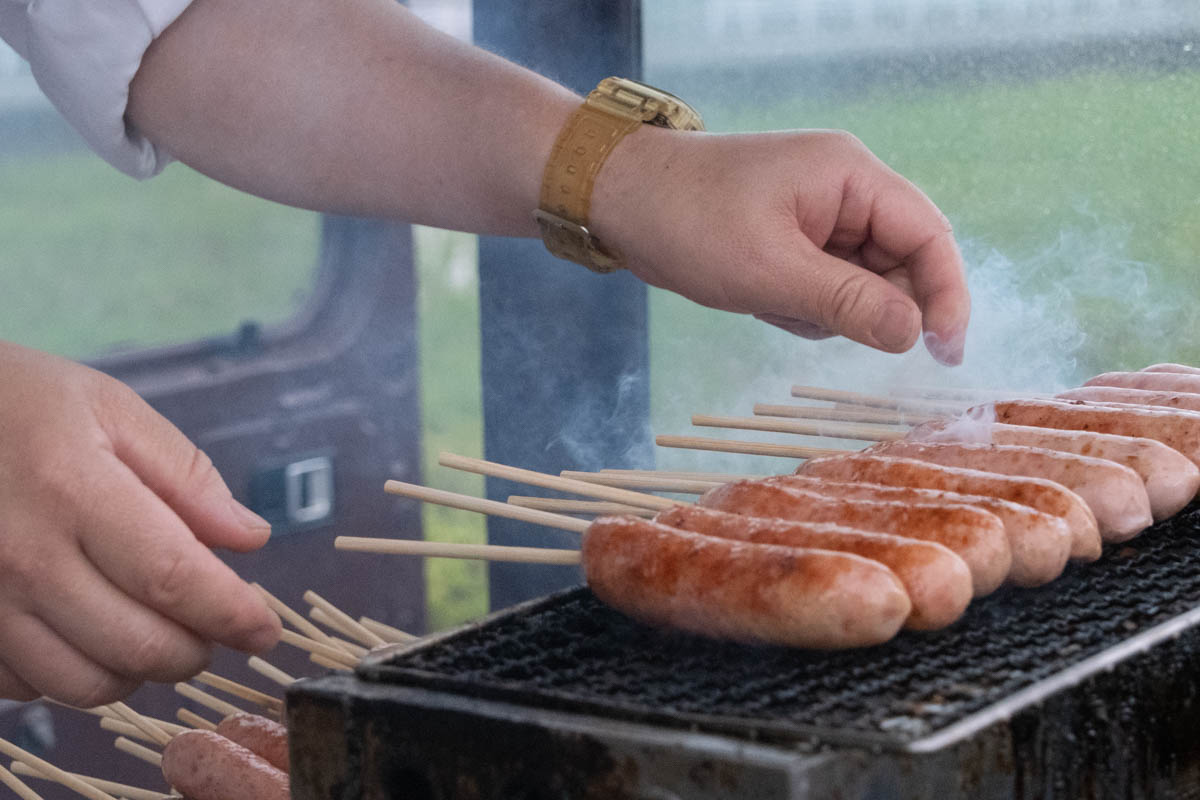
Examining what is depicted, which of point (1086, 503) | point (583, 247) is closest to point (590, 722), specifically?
point (1086, 503)

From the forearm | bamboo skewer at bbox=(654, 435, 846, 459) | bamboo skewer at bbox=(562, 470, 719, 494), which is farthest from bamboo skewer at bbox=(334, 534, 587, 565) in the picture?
the forearm

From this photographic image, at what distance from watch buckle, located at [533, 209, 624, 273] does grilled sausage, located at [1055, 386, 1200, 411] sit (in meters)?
1.23

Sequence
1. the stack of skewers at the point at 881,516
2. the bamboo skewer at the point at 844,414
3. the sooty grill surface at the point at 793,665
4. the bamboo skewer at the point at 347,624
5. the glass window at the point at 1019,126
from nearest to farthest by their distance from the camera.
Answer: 1. the sooty grill surface at the point at 793,665
2. the stack of skewers at the point at 881,516
3. the bamboo skewer at the point at 347,624
4. the bamboo skewer at the point at 844,414
5. the glass window at the point at 1019,126

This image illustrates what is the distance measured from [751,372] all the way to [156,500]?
371 cm

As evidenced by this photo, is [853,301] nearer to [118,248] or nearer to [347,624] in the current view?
[347,624]

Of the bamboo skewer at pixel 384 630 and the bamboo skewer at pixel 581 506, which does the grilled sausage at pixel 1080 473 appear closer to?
the bamboo skewer at pixel 581 506

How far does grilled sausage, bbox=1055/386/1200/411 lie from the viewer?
320 centimetres

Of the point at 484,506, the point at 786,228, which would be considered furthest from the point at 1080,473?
the point at 484,506

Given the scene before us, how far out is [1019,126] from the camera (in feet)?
15.6

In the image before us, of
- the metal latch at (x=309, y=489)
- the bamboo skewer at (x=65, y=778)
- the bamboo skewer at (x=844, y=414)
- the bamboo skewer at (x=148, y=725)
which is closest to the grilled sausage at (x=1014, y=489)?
the bamboo skewer at (x=844, y=414)

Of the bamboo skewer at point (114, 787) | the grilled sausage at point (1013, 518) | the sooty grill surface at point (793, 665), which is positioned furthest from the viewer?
the bamboo skewer at point (114, 787)

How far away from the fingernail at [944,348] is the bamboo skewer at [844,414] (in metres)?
0.29

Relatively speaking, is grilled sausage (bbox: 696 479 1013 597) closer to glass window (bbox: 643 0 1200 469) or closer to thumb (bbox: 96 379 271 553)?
thumb (bbox: 96 379 271 553)

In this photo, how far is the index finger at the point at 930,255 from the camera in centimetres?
296
